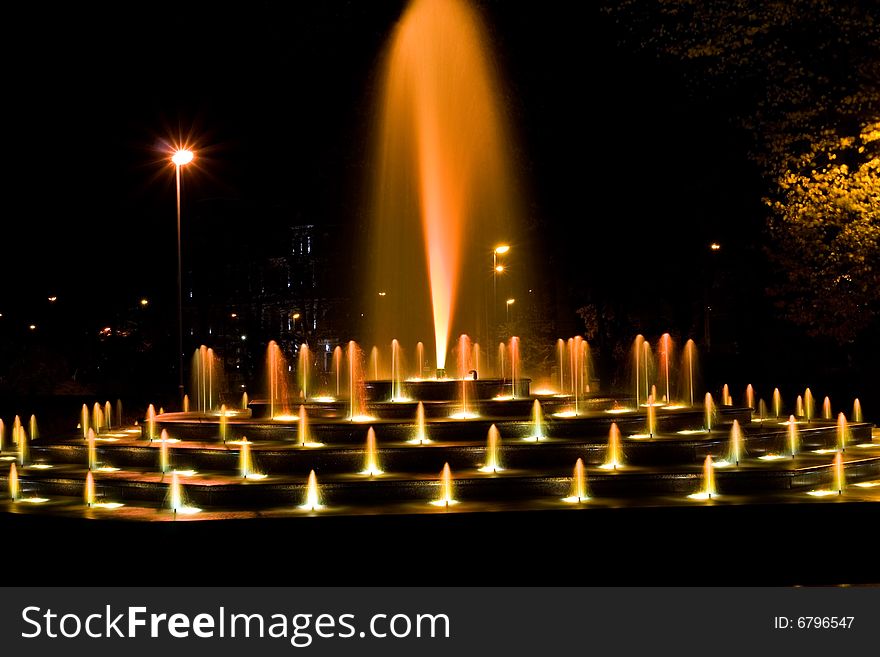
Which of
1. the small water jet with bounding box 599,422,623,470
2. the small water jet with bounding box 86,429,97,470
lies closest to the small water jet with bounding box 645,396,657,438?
the small water jet with bounding box 599,422,623,470

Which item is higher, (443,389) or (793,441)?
(443,389)

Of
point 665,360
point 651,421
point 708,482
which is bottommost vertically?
point 708,482

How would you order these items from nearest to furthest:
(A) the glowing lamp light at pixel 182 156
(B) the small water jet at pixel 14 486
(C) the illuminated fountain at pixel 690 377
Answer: (B) the small water jet at pixel 14 486 < (A) the glowing lamp light at pixel 182 156 < (C) the illuminated fountain at pixel 690 377

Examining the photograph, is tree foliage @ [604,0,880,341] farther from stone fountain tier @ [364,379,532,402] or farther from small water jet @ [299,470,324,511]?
small water jet @ [299,470,324,511]

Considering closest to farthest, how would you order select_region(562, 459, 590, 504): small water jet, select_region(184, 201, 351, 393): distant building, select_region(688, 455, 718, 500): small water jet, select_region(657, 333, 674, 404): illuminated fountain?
select_region(562, 459, 590, 504): small water jet
select_region(688, 455, 718, 500): small water jet
select_region(657, 333, 674, 404): illuminated fountain
select_region(184, 201, 351, 393): distant building

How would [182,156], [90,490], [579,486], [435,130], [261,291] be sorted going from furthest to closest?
1. [261,291]
2. [182,156]
3. [435,130]
4. [90,490]
5. [579,486]

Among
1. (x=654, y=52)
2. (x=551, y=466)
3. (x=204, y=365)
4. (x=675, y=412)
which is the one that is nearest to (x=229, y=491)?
(x=551, y=466)

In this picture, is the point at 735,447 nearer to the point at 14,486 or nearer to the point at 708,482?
the point at 708,482

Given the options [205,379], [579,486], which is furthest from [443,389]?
[205,379]

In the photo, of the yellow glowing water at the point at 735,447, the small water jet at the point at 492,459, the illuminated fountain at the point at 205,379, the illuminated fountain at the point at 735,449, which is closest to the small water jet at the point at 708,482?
the illuminated fountain at the point at 735,449

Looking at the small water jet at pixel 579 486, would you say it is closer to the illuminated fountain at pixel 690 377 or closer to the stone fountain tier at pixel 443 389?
the stone fountain tier at pixel 443 389

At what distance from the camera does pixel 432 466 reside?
14023 millimetres

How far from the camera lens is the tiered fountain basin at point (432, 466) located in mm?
12555

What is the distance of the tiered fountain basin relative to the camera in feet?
41.2
